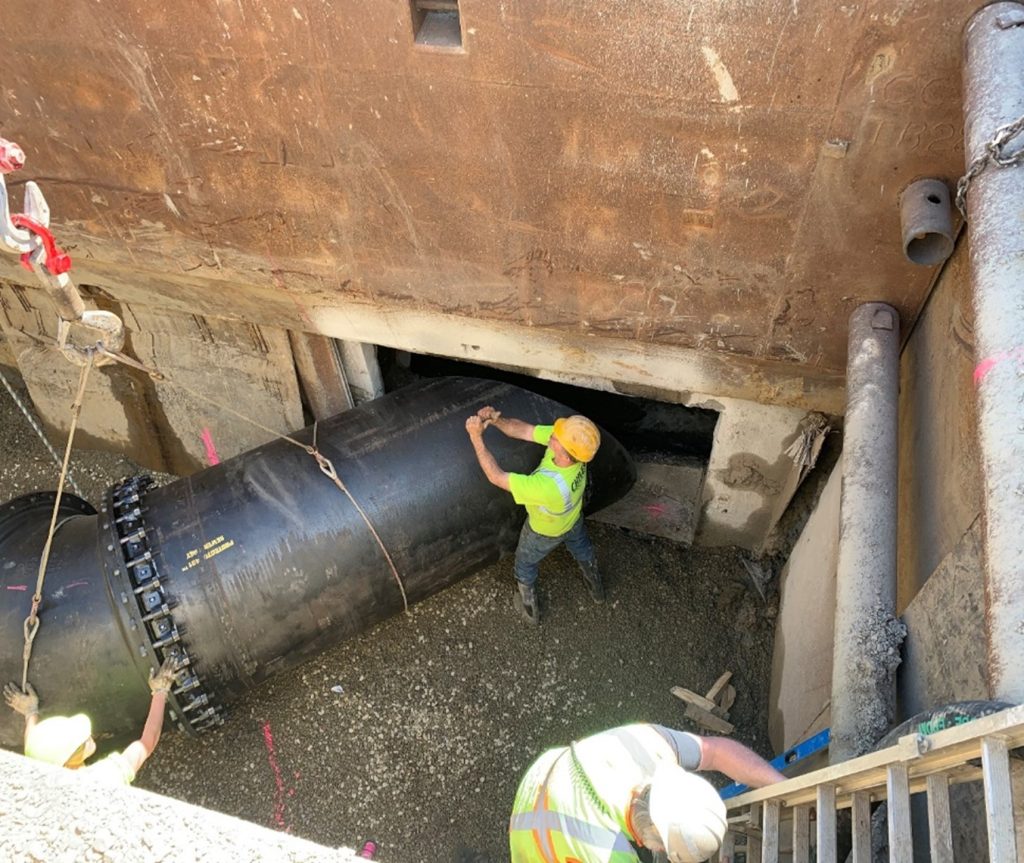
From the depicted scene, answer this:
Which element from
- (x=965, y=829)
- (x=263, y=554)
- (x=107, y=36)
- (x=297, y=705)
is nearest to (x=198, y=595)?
(x=263, y=554)

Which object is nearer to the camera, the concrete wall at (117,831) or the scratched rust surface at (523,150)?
the concrete wall at (117,831)

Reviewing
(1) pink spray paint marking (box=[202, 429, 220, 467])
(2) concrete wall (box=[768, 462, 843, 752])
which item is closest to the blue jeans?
(2) concrete wall (box=[768, 462, 843, 752])

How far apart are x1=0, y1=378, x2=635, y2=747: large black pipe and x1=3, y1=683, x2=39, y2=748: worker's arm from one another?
0.15 feet

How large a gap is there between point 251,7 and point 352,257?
1.33 meters

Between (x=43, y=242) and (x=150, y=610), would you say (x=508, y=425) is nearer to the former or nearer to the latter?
(x=150, y=610)

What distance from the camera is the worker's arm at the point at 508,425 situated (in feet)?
14.9

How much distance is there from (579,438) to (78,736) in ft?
9.04

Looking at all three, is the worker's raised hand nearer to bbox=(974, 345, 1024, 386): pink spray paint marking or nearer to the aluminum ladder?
the aluminum ladder

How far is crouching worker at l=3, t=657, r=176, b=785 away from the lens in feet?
10.5

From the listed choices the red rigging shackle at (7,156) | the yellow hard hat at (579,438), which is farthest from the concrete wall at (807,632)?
the red rigging shackle at (7,156)

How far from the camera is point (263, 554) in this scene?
13.4ft

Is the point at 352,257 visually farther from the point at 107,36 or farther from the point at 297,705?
the point at 297,705

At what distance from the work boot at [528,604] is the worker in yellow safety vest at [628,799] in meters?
1.93

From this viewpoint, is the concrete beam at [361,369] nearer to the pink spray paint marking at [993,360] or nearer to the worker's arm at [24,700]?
the worker's arm at [24,700]
